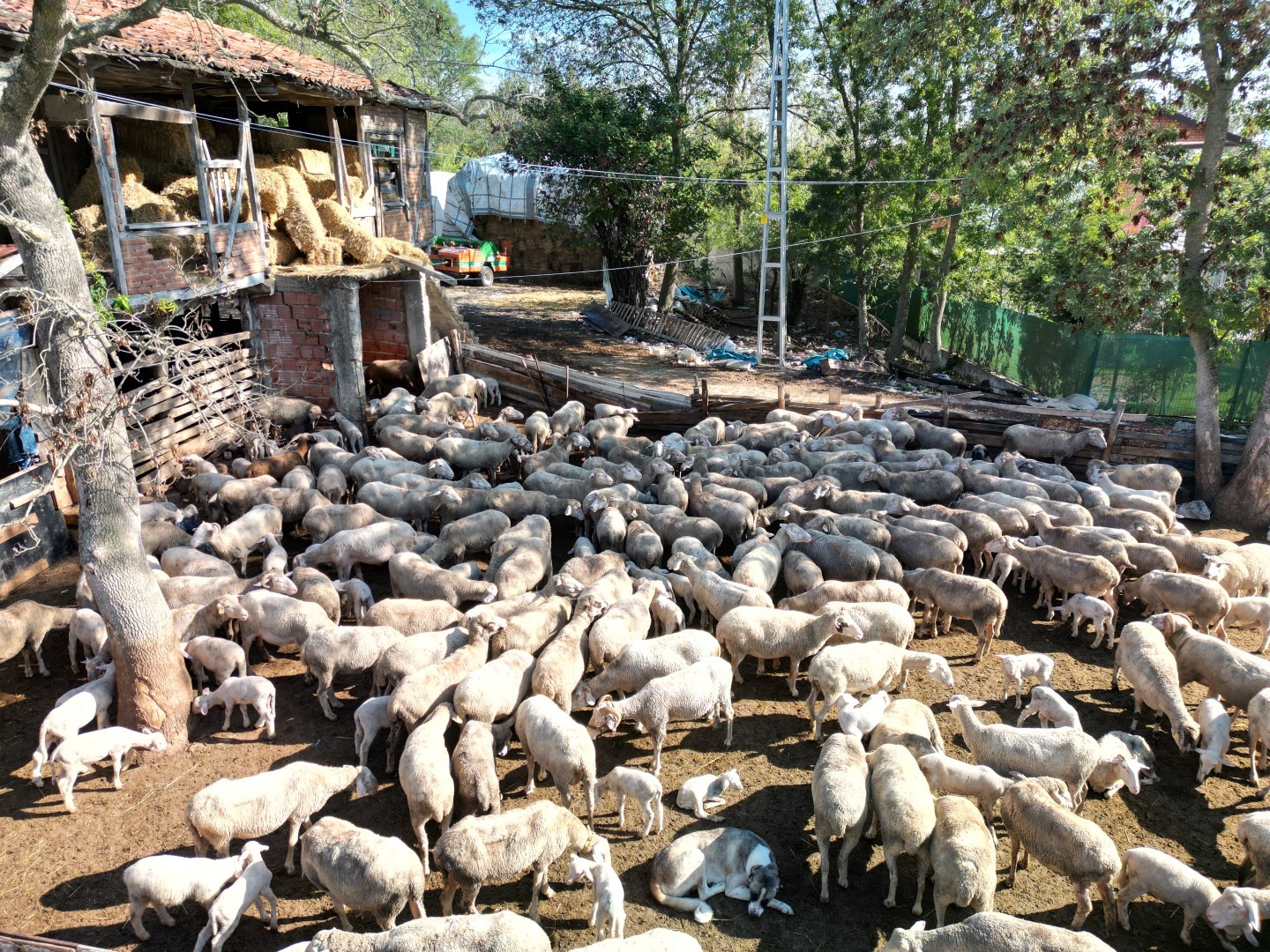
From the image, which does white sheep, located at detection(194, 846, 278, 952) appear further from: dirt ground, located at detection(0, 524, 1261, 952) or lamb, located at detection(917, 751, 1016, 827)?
lamb, located at detection(917, 751, 1016, 827)

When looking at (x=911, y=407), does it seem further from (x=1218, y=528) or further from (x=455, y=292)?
(x=455, y=292)

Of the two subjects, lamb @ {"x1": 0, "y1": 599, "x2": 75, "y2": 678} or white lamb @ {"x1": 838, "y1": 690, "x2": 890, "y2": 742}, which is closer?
white lamb @ {"x1": 838, "y1": 690, "x2": 890, "y2": 742}

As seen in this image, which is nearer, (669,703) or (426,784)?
(426,784)

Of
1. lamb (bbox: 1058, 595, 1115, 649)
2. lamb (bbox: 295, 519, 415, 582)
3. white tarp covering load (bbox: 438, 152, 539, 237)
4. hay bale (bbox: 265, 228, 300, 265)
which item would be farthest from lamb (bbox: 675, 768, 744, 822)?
white tarp covering load (bbox: 438, 152, 539, 237)

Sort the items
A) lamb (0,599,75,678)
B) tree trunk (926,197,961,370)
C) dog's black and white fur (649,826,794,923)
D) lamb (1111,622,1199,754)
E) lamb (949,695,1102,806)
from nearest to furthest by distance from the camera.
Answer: dog's black and white fur (649,826,794,923) → lamb (949,695,1102,806) → lamb (1111,622,1199,754) → lamb (0,599,75,678) → tree trunk (926,197,961,370)

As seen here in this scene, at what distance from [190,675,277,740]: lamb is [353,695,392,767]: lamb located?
1008mm

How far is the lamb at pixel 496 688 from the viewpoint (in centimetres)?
786

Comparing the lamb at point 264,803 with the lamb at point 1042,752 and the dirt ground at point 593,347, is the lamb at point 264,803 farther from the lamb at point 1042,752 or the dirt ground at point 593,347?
the dirt ground at point 593,347

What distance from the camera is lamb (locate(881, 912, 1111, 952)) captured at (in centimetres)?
548

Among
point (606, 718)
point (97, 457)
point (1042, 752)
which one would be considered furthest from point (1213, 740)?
point (97, 457)

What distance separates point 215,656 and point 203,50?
10.3 metres

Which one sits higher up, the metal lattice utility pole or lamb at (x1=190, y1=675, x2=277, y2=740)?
the metal lattice utility pole

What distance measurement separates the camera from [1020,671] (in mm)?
9055

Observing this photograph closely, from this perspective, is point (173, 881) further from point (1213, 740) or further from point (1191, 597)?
point (1191, 597)
